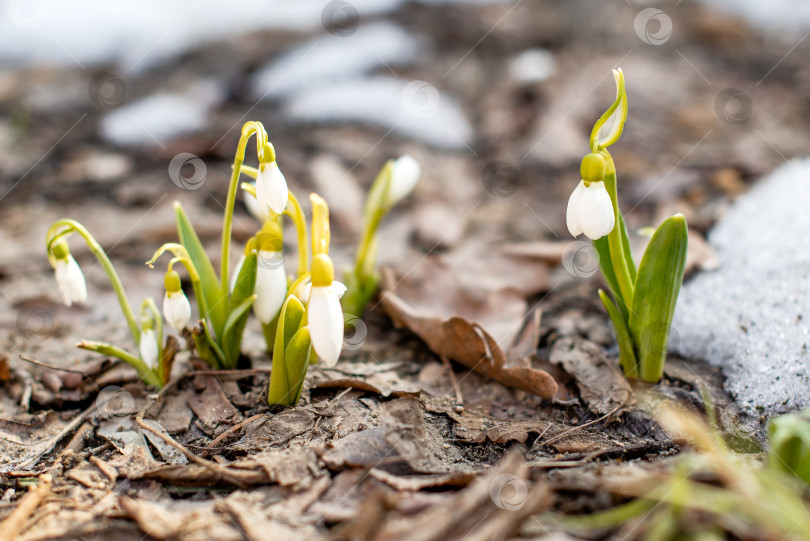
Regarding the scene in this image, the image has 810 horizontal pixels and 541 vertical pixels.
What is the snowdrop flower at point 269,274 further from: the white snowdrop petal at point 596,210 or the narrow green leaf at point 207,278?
the white snowdrop petal at point 596,210

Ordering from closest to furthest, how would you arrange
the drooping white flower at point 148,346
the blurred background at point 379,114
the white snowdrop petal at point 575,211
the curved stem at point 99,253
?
the white snowdrop petal at point 575,211
the curved stem at point 99,253
the drooping white flower at point 148,346
the blurred background at point 379,114

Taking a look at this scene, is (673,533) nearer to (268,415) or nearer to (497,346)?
(497,346)

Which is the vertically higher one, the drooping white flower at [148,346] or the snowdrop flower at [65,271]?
the snowdrop flower at [65,271]

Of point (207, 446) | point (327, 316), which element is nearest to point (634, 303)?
point (327, 316)

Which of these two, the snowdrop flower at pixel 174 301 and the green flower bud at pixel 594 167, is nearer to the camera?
the green flower bud at pixel 594 167

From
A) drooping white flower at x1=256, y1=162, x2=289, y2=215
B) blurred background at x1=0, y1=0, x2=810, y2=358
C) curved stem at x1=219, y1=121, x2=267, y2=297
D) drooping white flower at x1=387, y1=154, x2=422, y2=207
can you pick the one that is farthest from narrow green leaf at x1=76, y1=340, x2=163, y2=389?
drooping white flower at x1=387, y1=154, x2=422, y2=207

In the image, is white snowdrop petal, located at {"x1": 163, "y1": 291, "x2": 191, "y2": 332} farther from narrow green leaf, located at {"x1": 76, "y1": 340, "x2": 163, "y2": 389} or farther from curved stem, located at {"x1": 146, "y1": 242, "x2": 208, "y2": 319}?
narrow green leaf, located at {"x1": 76, "y1": 340, "x2": 163, "y2": 389}

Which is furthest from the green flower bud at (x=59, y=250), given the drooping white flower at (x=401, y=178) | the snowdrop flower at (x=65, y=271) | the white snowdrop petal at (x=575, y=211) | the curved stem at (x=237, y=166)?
the white snowdrop petal at (x=575, y=211)

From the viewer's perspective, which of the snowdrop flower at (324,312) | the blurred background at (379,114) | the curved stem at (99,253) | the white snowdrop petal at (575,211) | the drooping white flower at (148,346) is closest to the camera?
the snowdrop flower at (324,312)

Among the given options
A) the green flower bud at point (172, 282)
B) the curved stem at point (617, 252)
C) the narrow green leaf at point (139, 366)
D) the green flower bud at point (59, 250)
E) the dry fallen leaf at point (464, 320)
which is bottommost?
the narrow green leaf at point (139, 366)
